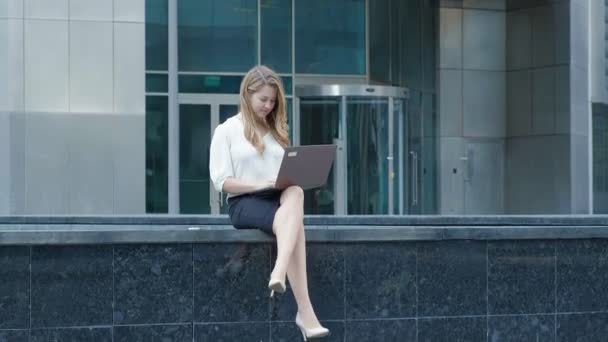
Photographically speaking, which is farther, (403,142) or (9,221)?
(403,142)

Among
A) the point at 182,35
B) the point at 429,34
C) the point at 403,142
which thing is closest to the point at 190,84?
the point at 182,35

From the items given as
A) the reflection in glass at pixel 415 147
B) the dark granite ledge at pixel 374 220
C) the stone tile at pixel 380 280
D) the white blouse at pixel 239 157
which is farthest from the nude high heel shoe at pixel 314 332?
the reflection in glass at pixel 415 147

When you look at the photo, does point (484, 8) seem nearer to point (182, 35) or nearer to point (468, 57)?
point (468, 57)

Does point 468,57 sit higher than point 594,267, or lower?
higher

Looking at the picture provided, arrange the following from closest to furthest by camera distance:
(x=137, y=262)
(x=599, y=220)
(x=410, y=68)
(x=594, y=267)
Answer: (x=137, y=262) → (x=594, y=267) → (x=599, y=220) → (x=410, y=68)

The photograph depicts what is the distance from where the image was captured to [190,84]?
21.5m

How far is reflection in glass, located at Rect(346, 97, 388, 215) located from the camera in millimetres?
22203

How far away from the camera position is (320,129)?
73.3 ft

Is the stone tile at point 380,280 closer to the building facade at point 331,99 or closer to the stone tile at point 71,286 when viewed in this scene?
the stone tile at point 71,286

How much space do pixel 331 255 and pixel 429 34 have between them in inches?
769

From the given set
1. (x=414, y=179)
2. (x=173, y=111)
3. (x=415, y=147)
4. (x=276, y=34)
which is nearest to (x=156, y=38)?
(x=276, y=34)

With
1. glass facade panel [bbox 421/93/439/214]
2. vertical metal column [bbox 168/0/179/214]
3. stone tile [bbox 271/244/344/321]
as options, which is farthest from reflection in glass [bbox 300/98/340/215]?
stone tile [bbox 271/244/344/321]

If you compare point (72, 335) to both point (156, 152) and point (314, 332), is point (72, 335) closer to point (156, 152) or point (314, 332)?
point (314, 332)

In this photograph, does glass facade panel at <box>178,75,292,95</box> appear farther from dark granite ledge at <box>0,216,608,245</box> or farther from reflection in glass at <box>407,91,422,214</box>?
dark granite ledge at <box>0,216,608,245</box>
